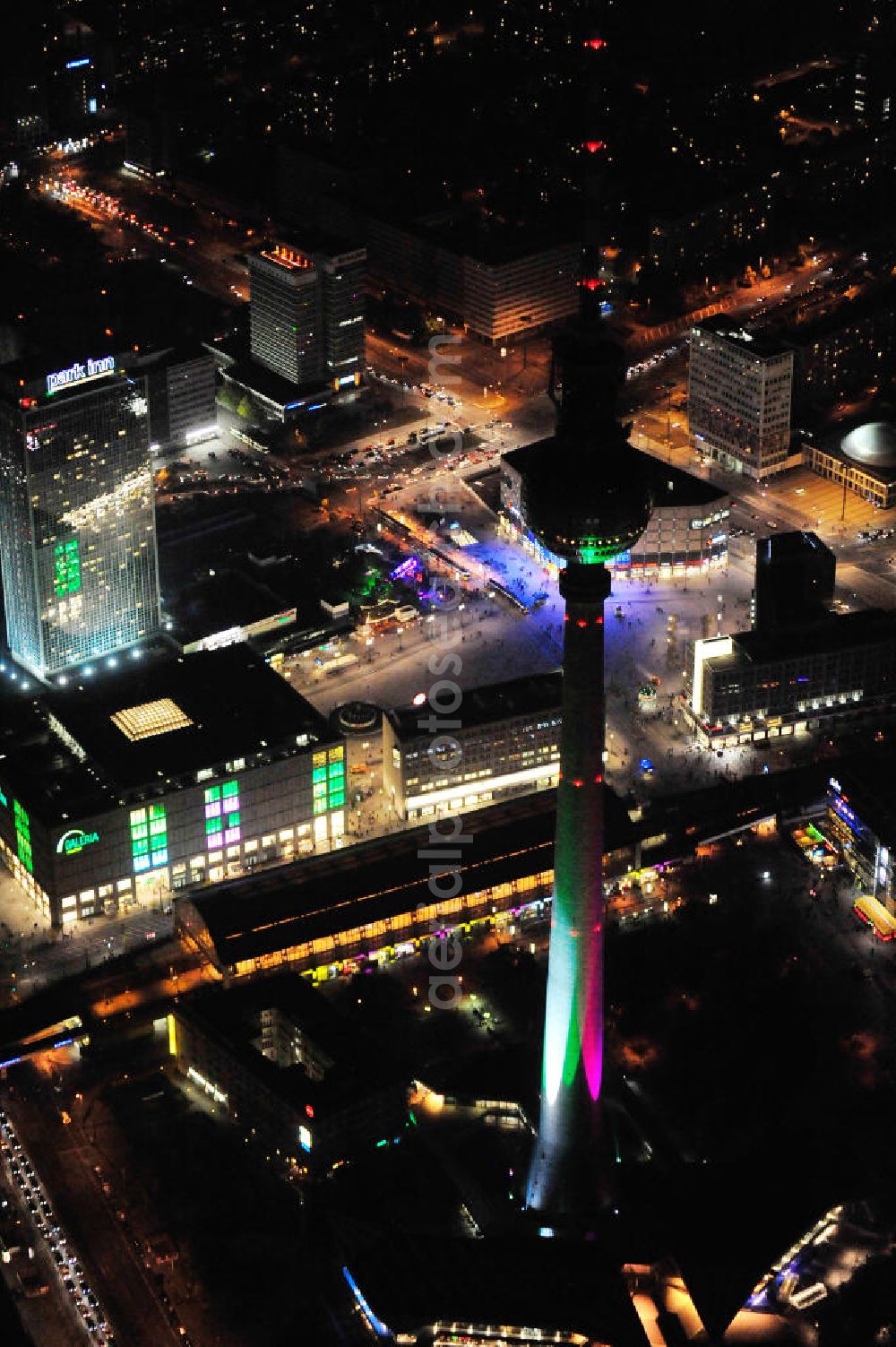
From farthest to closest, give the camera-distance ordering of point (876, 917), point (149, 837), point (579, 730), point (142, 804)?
1. point (149, 837)
2. point (142, 804)
3. point (876, 917)
4. point (579, 730)

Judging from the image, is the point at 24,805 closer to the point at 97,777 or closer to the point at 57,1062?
the point at 97,777

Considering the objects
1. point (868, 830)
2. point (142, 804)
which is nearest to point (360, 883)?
point (142, 804)

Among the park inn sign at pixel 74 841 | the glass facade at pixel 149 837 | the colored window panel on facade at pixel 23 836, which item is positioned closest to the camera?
the park inn sign at pixel 74 841

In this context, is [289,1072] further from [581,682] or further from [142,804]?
[581,682]

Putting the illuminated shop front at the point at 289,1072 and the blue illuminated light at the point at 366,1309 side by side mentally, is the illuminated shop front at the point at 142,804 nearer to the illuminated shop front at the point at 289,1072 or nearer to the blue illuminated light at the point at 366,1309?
the illuminated shop front at the point at 289,1072

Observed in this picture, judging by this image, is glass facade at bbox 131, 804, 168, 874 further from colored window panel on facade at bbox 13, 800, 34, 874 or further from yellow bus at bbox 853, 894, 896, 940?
yellow bus at bbox 853, 894, 896, 940

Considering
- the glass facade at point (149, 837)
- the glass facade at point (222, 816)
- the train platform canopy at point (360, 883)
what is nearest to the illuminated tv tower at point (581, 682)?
the train platform canopy at point (360, 883)
